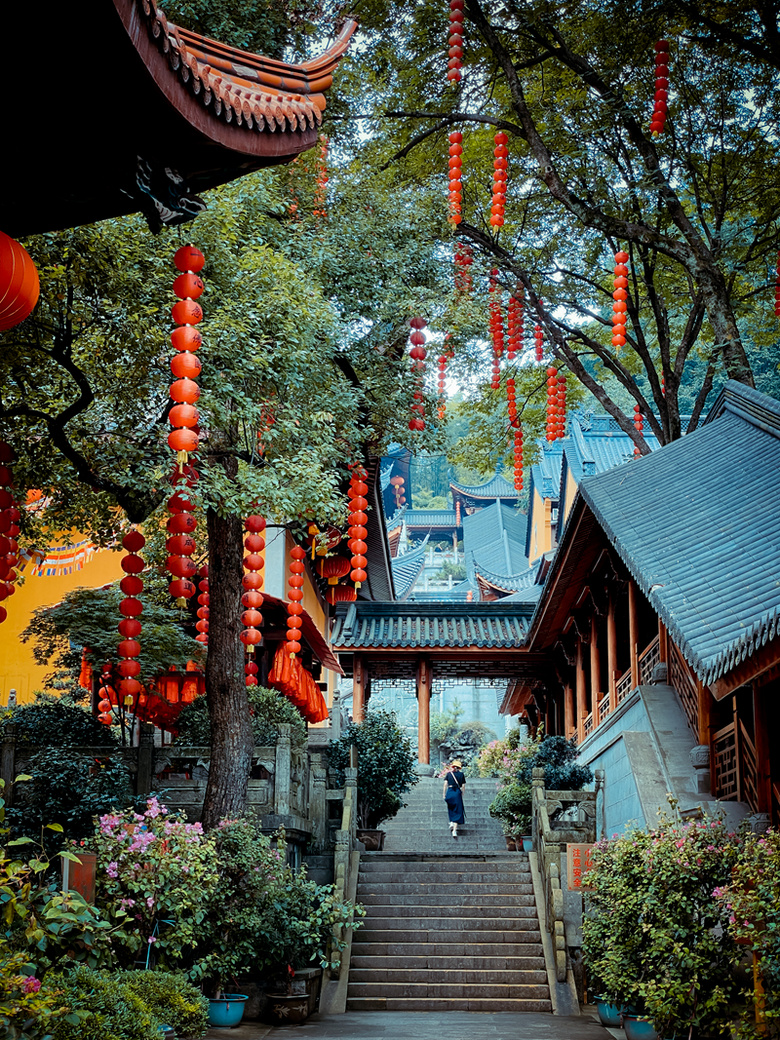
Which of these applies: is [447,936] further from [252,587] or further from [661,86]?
[661,86]

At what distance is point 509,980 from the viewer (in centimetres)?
1141

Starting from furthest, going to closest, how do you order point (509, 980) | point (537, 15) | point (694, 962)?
point (537, 15) < point (509, 980) < point (694, 962)

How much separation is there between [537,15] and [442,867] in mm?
10827

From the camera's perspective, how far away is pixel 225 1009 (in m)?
9.28

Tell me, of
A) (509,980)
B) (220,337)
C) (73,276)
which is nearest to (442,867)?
(509,980)

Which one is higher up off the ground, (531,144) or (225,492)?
(531,144)

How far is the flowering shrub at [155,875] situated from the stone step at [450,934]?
4047 millimetres

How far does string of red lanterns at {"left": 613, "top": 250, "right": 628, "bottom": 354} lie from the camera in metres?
12.7

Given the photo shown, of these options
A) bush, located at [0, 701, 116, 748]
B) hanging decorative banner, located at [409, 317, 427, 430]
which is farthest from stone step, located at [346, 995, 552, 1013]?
hanging decorative banner, located at [409, 317, 427, 430]

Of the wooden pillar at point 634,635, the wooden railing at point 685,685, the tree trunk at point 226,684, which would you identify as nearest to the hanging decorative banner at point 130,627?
the tree trunk at point 226,684

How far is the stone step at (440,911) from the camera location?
42.0 ft

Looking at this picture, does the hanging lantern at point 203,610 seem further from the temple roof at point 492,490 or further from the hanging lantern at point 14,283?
the temple roof at point 492,490

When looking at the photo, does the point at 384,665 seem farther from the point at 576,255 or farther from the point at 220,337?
the point at 220,337

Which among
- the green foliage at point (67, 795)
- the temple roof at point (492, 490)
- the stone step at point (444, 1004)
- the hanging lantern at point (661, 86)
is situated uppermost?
the temple roof at point (492, 490)
